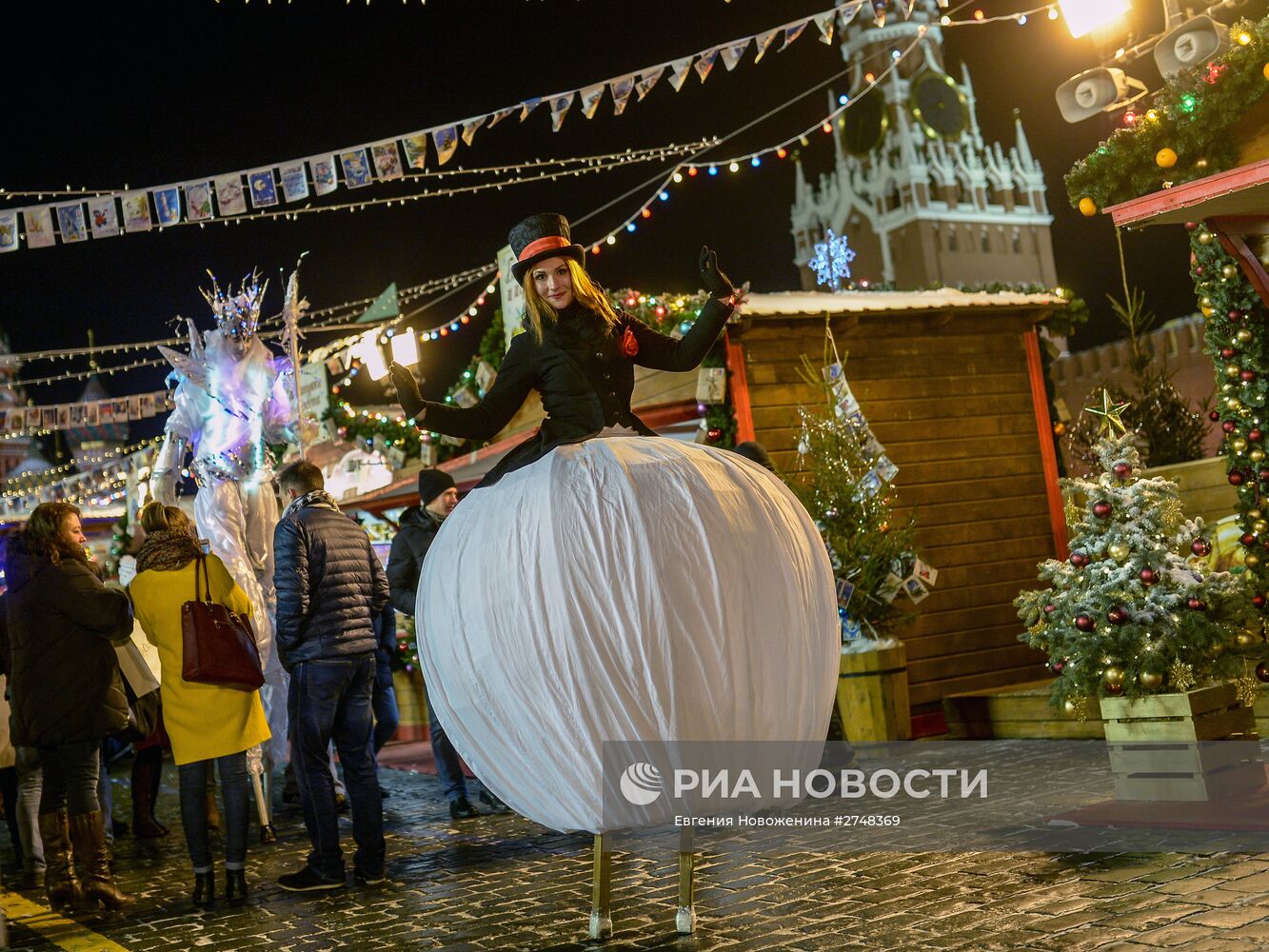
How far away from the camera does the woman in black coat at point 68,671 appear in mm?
5613

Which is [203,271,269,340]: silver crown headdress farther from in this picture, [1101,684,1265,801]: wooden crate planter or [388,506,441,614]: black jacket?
[1101,684,1265,801]: wooden crate planter

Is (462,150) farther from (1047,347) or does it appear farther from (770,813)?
(770,813)

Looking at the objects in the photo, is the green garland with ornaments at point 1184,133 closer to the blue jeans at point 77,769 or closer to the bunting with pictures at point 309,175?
the bunting with pictures at point 309,175

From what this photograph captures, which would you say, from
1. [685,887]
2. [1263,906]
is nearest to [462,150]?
[685,887]

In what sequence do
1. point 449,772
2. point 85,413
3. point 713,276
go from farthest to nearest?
point 85,413 → point 449,772 → point 713,276

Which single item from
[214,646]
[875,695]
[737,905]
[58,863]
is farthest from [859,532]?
[58,863]

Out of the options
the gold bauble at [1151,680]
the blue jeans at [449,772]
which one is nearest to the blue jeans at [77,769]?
the blue jeans at [449,772]

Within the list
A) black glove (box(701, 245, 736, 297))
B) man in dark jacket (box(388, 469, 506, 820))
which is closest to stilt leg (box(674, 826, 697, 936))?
black glove (box(701, 245, 736, 297))

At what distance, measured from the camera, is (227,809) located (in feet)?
18.1

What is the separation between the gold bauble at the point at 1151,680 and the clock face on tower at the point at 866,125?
9022 cm

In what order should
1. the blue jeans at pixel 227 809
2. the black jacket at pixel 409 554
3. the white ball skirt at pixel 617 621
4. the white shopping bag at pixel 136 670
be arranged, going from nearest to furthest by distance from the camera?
1. the white ball skirt at pixel 617 621
2. the blue jeans at pixel 227 809
3. the white shopping bag at pixel 136 670
4. the black jacket at pixel 409 554

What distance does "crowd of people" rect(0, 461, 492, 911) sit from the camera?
5473 millimetres

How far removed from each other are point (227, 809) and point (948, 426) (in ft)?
21.0

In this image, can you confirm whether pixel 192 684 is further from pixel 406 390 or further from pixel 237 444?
pixel 237 444
